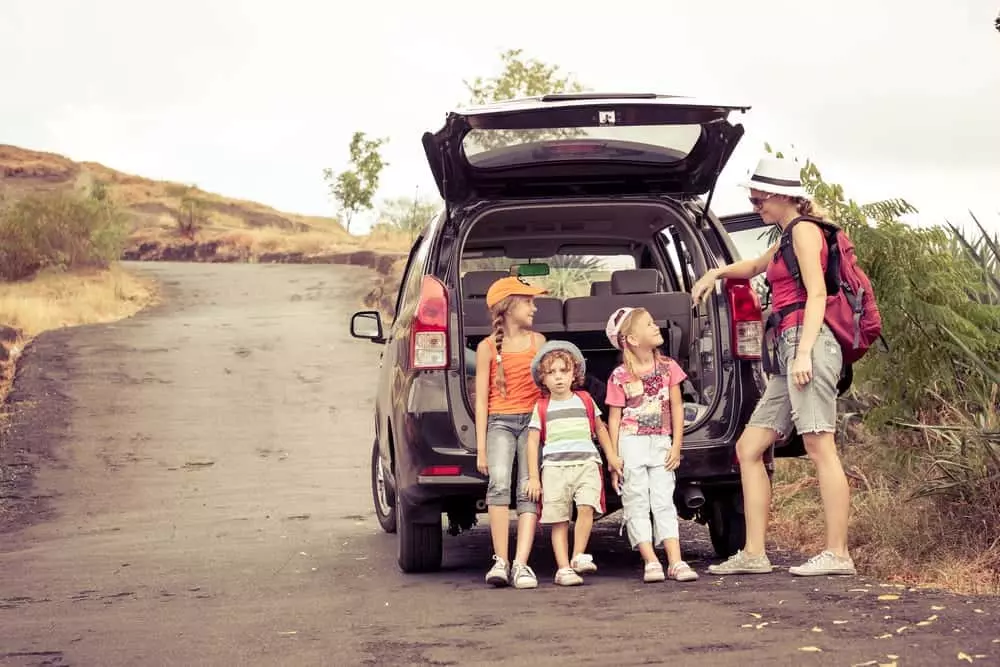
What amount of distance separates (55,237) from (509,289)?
1197 inches

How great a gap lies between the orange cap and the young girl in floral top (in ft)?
1.40

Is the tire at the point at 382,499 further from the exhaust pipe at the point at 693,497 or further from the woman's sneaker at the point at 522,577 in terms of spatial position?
the exhaust pipe at the point at 693,497

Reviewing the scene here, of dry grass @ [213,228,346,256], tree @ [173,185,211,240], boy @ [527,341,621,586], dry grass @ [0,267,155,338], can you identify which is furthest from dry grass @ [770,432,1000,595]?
tree @ [173,185,211,240]

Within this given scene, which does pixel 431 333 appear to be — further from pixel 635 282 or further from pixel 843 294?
pixel 843 294

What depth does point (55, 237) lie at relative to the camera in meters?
35.8

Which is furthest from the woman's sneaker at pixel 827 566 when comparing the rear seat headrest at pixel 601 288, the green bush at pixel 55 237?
the green bush at pixel 55 237

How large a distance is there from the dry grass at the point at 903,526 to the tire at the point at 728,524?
587 mm

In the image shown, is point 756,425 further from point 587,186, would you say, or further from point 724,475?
point 587,186

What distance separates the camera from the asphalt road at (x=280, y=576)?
5.54m

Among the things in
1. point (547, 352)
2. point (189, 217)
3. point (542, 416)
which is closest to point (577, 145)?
point (547, 352)

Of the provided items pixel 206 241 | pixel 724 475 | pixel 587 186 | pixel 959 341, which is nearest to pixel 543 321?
pixel 587 186

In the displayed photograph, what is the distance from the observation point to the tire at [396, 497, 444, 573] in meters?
7.64

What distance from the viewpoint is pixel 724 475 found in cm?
727

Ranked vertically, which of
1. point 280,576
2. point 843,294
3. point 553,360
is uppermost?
point 843,294
